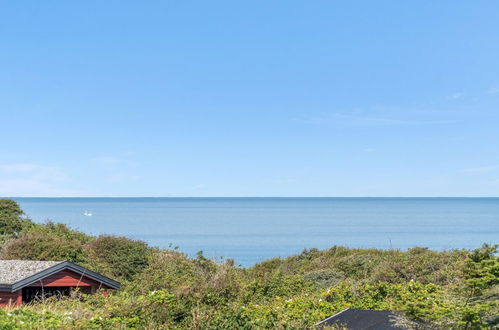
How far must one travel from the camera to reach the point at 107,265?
26312 mm

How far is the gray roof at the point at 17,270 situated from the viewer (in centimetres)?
1756

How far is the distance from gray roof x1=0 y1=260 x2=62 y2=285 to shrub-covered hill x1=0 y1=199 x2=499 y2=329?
4.71ft

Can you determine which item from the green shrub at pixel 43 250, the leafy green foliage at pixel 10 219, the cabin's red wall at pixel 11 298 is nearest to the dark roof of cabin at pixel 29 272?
the cabin's red wall at pixel 11 298

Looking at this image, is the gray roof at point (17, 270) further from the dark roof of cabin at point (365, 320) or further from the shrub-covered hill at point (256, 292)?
the dark roof of cabin at point (365, 320)

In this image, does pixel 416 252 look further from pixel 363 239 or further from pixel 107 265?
pixel 363 239

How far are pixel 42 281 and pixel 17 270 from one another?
0.98 m

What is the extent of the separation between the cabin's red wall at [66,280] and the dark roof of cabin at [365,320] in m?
11.4

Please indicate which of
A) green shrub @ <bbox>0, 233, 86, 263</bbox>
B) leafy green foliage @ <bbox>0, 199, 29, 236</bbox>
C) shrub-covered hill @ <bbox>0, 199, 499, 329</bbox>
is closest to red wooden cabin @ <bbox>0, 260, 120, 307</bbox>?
shrub-covered hill @ <bbox>0, 199, 499, 329</bbox>

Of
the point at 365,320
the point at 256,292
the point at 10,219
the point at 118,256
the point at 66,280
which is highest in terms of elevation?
the point at 10,219

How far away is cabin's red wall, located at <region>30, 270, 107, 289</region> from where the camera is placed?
1861 centimetres

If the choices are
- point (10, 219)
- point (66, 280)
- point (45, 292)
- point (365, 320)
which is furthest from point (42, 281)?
point (10, 219)

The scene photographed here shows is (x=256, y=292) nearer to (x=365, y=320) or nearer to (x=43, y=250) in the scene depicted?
(x=365, y=320)

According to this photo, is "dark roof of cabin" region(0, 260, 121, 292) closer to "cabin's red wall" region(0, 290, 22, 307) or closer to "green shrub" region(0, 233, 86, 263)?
"cabin's red wall" region(0, 290, 22, 307)

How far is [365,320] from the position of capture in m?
10.1
